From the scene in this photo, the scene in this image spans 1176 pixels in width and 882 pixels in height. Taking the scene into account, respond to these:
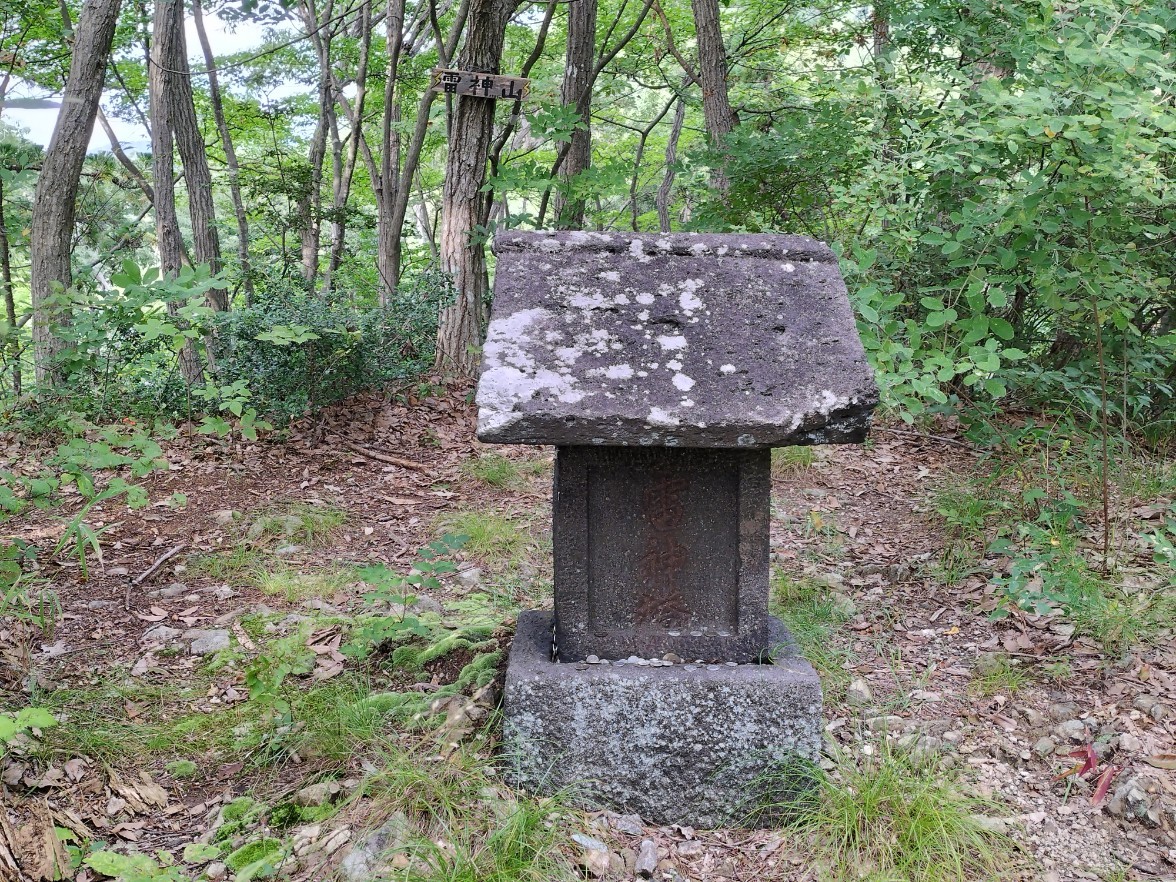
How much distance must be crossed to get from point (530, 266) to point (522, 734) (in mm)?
1470

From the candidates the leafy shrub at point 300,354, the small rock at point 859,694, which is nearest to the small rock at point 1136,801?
the small rock at point 859,694

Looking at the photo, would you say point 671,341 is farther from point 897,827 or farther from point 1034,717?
point 1034,717

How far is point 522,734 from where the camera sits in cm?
257

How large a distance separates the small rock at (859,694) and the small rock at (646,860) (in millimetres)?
1102

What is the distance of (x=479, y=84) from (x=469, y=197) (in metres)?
0.93

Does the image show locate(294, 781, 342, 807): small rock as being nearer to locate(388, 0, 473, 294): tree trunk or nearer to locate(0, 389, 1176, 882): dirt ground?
locate(0, 389, 1176, 882): dirt ground

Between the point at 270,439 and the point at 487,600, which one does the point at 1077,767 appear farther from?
the point at 270,439

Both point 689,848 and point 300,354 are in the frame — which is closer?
point 689,848

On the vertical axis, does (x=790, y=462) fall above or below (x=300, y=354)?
below

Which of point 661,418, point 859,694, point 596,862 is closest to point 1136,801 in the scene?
point 859,694

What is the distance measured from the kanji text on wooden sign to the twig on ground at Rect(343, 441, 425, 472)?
2.84 meters

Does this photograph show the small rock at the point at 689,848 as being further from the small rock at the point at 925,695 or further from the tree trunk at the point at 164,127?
the tree trunk at the point at 164,127

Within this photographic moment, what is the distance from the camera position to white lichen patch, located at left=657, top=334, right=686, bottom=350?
2297 mm

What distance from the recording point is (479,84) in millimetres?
6336
